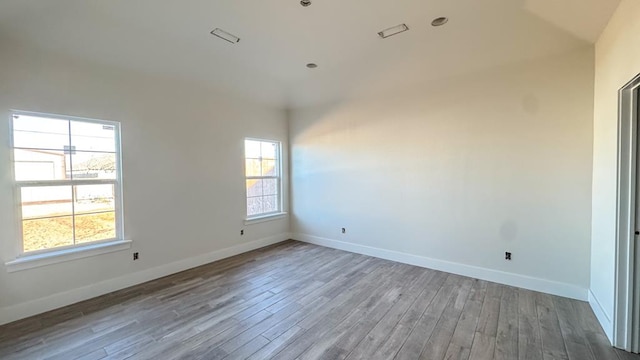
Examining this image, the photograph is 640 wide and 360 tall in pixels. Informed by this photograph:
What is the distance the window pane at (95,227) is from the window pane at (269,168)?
258 centimetres

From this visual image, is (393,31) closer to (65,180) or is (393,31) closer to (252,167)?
(252,167)

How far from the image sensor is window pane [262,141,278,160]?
557 centimetres

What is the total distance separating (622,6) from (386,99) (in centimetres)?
265

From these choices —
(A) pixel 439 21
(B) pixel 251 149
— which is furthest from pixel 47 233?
(A) pixel 439 21

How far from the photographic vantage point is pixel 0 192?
2750 mm

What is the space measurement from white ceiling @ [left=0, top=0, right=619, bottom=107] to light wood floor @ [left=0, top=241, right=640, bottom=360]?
9.14 feet

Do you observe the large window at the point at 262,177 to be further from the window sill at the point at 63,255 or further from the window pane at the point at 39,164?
the window pane at the point at 39,164

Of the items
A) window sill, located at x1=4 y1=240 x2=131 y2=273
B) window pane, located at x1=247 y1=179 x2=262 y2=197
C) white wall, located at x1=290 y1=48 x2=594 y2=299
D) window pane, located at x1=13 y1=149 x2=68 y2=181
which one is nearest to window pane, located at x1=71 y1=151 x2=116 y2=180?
window pane, located at x1=13 y1=149 x2=68 y2=181

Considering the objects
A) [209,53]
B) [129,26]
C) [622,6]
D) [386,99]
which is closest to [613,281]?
[622,6]

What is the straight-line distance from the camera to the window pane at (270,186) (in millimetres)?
5570

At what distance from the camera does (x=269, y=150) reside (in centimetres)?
570

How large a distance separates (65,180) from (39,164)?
27 centimetres

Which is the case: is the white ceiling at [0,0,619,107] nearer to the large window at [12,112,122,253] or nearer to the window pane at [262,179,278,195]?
the large window at [12,112,122,253]

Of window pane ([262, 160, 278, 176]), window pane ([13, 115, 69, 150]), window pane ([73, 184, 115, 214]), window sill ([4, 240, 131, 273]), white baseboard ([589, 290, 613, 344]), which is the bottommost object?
white baseboard ([589, 290, 613, 344])
